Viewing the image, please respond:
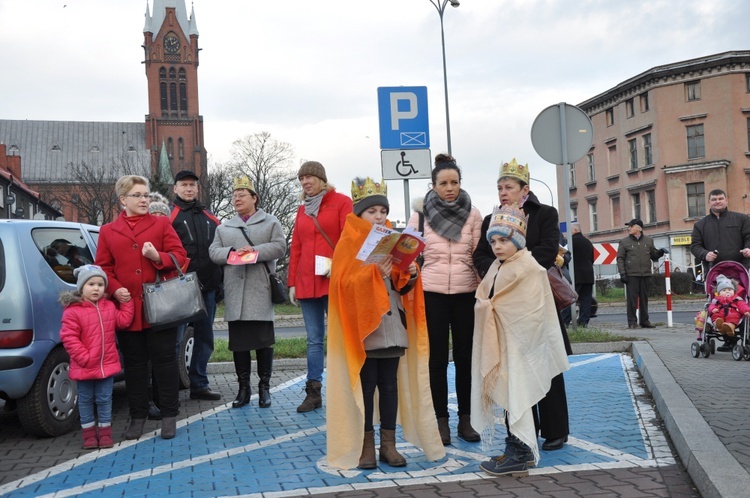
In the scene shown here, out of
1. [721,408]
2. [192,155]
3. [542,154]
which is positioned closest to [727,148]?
[542,154]

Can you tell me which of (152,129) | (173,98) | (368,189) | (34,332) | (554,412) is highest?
(173,98)

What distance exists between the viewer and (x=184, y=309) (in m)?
6.61

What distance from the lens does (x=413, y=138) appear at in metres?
9.83

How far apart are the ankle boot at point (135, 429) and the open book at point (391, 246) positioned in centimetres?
264

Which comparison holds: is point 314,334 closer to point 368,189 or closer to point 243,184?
point 243,184

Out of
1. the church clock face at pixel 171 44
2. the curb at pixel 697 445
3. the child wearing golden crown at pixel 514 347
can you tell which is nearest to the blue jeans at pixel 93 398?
the child wearing golden crown at pixel 514 347

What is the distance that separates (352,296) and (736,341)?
23.0 ft

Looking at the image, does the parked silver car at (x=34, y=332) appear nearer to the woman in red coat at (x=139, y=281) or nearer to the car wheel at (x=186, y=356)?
the woman in red coat at (x=139, y=281)

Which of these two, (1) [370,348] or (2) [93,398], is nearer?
(1) [370,348]

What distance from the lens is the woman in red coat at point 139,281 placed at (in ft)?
21.5

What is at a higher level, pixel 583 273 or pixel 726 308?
pixel 583 273

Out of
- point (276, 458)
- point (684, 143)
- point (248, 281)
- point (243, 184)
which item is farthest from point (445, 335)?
point (684, 143)

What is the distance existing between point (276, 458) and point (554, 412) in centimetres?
193

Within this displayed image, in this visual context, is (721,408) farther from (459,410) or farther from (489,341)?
(489,341)
